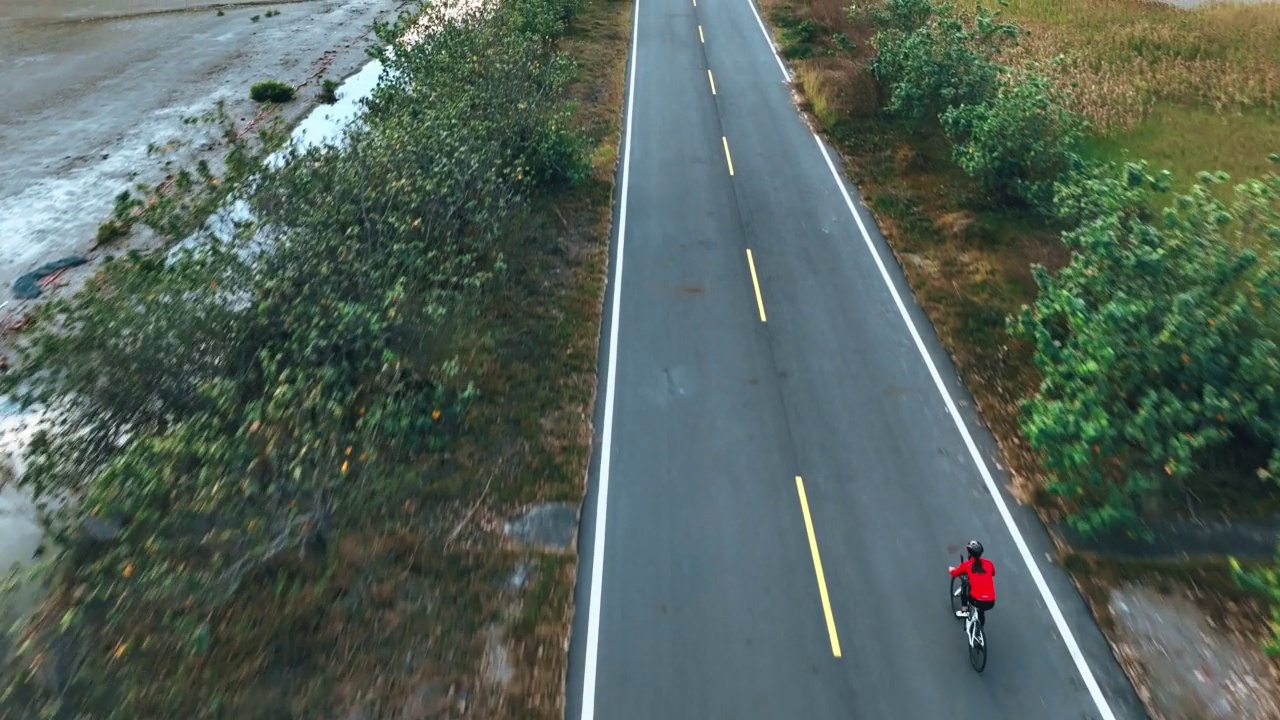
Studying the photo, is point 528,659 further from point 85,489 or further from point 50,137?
point 50,137

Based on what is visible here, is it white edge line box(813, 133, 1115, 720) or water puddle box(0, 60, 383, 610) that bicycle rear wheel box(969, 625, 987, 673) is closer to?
white edge line box(813, 133, 1115, 720)

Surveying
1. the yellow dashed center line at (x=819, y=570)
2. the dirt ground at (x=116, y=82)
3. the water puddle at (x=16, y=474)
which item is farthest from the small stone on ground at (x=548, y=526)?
the dirt ground at (x=116, y=82)

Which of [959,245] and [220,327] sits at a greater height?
[220,327]

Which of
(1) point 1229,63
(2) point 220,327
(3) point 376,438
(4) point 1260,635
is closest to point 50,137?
(2) point 220,327

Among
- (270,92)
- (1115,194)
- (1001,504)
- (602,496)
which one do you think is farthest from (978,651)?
(270,92)

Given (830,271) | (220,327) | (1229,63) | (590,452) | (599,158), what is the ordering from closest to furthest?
(220,327), (590,452), (830,271), (599,158), (1229,63)

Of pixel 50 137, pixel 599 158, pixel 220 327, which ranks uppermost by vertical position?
pixel 220 327

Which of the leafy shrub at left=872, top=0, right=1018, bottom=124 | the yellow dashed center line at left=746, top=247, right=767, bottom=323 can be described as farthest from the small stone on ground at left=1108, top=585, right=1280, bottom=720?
the leafy shrub at left=872, top=0, right=1018, bottom=124

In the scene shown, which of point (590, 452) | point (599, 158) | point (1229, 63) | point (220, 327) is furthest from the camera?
point (1229, 63)
